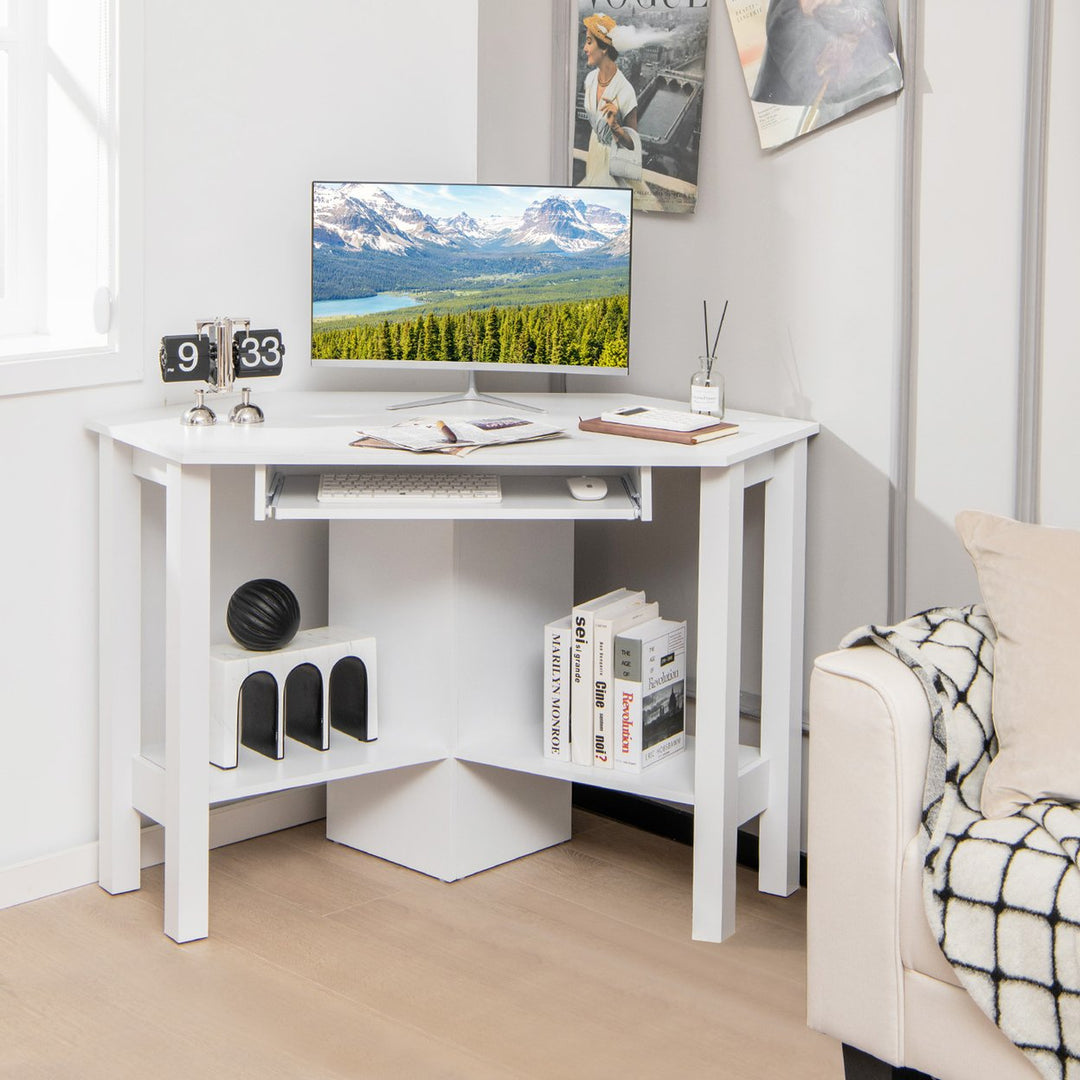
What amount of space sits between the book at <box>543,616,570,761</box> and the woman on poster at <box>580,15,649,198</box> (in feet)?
2.83

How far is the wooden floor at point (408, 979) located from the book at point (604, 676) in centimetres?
27

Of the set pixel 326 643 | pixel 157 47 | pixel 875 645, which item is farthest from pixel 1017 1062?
pixel 157 47

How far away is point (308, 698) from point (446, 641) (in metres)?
0.27

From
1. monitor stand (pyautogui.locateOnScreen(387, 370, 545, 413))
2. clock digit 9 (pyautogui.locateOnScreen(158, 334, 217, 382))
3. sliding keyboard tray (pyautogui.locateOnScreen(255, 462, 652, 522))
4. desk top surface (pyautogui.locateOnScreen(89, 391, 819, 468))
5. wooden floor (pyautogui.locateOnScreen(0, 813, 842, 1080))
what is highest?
clock digit 9 (pyautogui.locateOnScreen(158, 334, 217, 382))

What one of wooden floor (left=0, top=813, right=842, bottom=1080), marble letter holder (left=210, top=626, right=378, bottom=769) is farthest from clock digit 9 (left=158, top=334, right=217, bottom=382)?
wooden floor (left=0, top=813, right=842, bottom=1080)

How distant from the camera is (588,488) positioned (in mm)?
2498

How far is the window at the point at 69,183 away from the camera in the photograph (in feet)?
8.49

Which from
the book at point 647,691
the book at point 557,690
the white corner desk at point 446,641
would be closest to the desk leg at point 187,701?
the white corner desk at point 446,641

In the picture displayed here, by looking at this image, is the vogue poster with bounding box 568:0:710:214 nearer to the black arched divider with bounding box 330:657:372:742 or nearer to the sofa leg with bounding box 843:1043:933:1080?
the black arched divider with bounding box 330:657:372:742

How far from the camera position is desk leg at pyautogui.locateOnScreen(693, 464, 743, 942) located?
2445 mm

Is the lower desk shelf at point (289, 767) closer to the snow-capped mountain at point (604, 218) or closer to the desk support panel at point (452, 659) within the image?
the desk support panel at point (452, 659)

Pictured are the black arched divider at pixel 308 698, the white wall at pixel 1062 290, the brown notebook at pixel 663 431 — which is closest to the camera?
the white wall at pixel 1062 290

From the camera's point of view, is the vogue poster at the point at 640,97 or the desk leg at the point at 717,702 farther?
the vogue poster at the point at 640,97

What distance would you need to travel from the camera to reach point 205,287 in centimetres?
276
